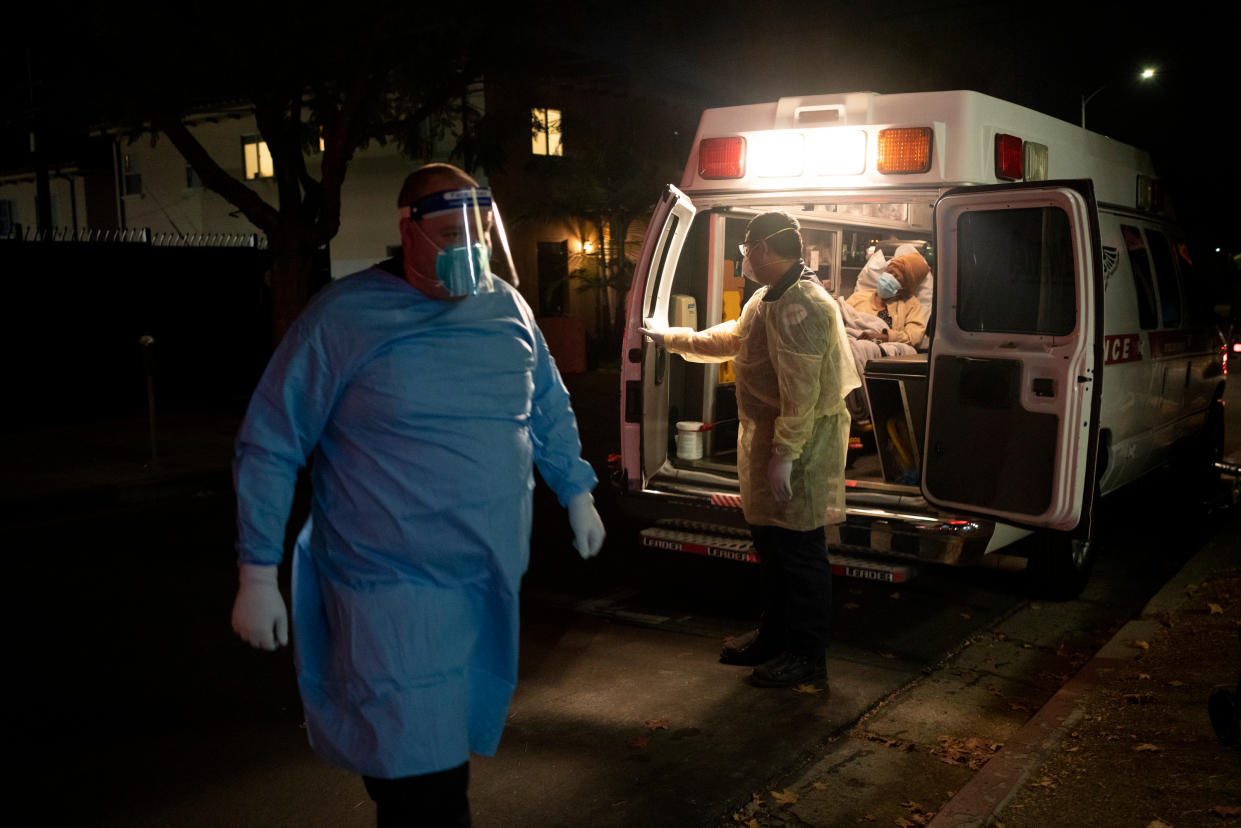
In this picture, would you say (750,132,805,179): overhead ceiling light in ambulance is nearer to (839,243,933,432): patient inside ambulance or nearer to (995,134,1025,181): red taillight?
(995,134,1025,181): red taillight

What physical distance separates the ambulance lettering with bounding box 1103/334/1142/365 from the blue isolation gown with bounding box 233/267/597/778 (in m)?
4.77

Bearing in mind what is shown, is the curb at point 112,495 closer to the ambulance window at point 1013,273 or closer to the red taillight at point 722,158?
the red taillight at point 722,158

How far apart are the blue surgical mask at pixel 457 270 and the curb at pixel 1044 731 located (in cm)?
232

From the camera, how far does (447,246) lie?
2.84 meters

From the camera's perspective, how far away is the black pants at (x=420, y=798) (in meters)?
2.74

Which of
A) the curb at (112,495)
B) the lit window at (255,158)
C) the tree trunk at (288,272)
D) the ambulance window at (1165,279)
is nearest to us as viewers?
the ambulance window at (1165,279)

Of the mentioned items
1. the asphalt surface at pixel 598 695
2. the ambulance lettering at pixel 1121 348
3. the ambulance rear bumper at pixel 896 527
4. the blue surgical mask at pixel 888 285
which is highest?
the blue surgical mask at pixel 888 285

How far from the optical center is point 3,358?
1434 centimetres

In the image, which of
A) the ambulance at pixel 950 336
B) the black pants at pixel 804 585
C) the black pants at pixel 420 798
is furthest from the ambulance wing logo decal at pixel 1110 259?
the black pants at pixel 420 798

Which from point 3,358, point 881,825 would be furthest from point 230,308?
point 881,825

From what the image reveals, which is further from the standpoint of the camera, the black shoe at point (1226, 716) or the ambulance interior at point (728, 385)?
the ambulance interior at point (728, 385)

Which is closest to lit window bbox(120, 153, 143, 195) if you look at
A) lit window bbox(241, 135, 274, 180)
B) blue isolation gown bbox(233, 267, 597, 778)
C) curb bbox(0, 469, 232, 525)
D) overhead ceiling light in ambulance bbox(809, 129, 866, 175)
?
lit window bbox(241, 135, 274, 180)

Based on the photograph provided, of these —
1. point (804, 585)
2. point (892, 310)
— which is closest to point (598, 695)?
point (804, 585)

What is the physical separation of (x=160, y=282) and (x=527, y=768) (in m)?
13.7
